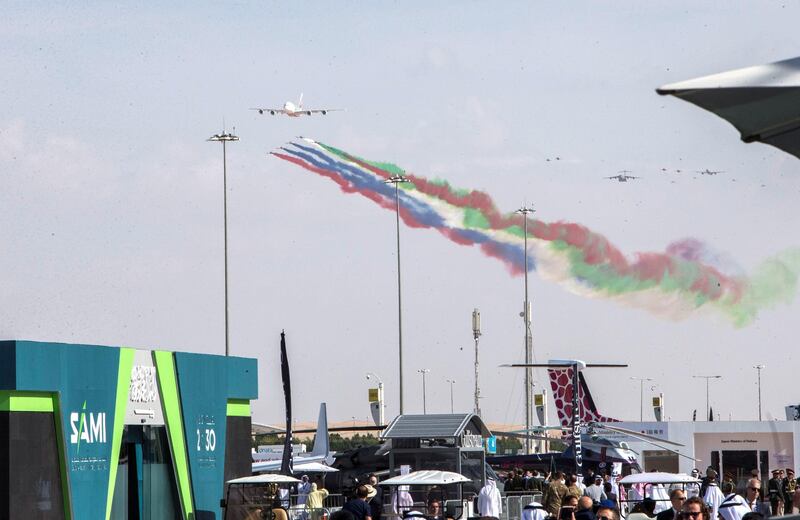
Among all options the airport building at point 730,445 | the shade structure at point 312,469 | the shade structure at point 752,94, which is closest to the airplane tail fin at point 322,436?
the shade structure at point 312,469

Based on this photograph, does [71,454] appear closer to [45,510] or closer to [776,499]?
[45,510]

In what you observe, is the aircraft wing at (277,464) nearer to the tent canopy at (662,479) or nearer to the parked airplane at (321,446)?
the parked airplane at (321,446)

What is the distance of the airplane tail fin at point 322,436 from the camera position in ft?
149

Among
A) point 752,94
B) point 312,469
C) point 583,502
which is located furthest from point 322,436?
point 752,94

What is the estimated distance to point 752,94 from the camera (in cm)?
399

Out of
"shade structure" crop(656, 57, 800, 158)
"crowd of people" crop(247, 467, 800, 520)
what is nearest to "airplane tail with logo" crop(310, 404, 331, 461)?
"crowd of people" crop(247, 467, 800, 520)

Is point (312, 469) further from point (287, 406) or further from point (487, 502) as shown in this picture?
point (487, 502)

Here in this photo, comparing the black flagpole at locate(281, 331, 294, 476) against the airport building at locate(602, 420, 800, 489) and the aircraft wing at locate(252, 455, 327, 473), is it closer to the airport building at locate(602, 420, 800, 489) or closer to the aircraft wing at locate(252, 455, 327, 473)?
the aircraft wing at locate(252, 455, 327, 473)

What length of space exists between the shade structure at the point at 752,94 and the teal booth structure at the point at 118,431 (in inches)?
661

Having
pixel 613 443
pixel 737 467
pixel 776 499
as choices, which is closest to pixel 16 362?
pixel 776 499

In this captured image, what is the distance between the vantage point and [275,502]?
2369cm

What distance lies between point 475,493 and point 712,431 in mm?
27015

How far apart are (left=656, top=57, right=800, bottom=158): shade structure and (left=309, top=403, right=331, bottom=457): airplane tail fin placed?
41.7 metres

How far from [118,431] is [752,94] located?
19478mm
